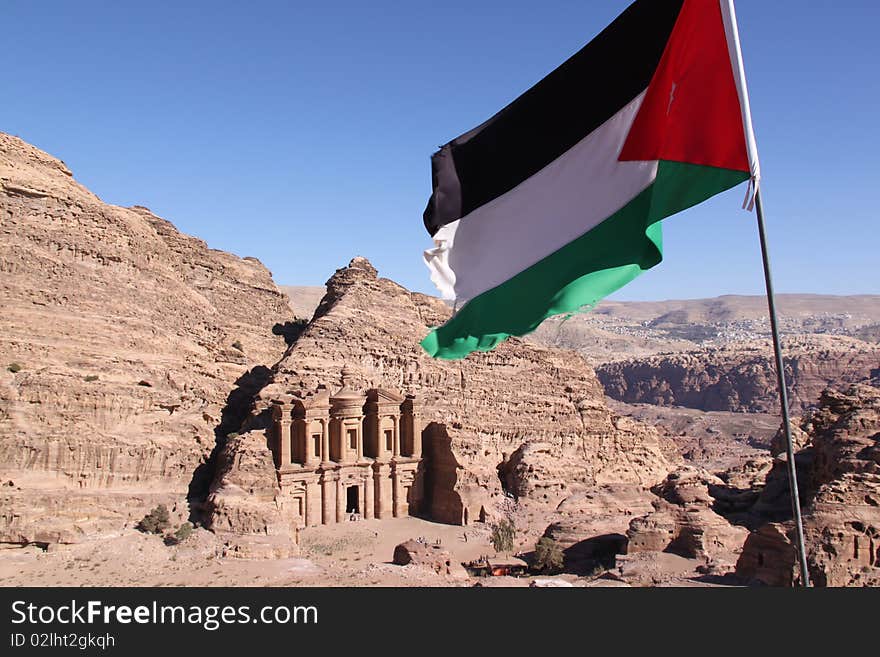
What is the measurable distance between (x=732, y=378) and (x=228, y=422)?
354 feet

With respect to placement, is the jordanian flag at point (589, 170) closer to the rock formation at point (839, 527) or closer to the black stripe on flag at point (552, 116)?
the black stripe on flag at point (552, 116)

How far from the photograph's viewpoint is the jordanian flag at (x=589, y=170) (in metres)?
9.07

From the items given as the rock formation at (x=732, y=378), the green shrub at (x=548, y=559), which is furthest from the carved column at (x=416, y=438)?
the rock formation at (x=732, y=378)

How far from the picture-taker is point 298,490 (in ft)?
126

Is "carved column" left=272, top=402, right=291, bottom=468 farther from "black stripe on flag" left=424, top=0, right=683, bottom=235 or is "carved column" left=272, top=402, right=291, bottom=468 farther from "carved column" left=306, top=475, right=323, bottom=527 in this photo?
"black stripe on flag" left=424, top=0, right=683, bottom=235

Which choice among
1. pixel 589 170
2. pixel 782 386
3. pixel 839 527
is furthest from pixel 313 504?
pixel 782 386

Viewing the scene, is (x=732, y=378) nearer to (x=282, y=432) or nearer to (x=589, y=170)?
(x=282, y=432)

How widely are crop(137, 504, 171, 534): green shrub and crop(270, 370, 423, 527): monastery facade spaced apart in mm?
6524

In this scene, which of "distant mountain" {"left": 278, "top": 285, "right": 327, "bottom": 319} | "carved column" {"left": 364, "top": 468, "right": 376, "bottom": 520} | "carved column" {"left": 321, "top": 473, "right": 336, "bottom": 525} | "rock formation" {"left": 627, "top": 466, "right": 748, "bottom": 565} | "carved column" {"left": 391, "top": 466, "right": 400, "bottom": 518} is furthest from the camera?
"distant mountain" {"left": 278, "top": 285, "right": 327, "bottom": 319}

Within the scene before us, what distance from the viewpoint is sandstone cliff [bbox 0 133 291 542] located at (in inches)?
1218

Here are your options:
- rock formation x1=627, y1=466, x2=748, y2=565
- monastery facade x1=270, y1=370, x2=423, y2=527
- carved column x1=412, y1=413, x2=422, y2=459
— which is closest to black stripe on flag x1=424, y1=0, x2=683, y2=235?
rock formation x1=627, y1=466, x2=748, y2=565

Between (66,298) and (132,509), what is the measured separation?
34.1 feet

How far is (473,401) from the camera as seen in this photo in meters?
50.5
